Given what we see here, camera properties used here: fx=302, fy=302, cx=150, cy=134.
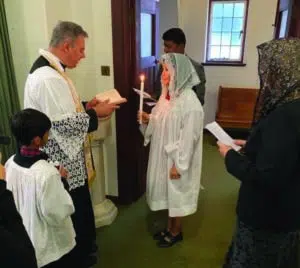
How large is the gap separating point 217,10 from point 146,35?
7.14 ft

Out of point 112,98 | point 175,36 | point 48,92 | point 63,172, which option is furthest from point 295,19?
point 63,172

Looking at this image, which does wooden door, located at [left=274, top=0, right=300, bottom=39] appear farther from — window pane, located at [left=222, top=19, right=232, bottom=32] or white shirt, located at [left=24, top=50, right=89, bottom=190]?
white shirt, located at [left=24, top=50, right=89, bottom=190]

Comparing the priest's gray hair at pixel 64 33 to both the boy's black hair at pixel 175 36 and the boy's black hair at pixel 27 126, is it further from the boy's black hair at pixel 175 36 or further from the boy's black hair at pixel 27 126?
the boy's black hair at pixel 175 36

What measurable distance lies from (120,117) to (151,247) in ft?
3.45

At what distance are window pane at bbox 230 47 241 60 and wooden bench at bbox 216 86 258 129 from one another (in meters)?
0.52

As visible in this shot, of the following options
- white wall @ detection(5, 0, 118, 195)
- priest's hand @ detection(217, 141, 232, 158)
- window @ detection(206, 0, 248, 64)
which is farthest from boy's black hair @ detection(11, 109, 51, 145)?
window @ detection(206, 0, 248, 64)

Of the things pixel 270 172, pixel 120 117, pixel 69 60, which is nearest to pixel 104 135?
pixel 120 117

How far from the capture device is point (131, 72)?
2457 mm

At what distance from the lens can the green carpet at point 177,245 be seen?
2100 millimetres

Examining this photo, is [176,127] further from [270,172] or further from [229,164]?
[270,172]

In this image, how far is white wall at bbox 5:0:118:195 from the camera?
2137 mm

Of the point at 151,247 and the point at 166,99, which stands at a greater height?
the point at 166,99

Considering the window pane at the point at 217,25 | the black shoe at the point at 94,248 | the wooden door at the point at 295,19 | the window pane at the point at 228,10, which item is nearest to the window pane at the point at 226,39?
the window pane at the point at 217,25

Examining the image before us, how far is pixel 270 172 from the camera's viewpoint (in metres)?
1.13
